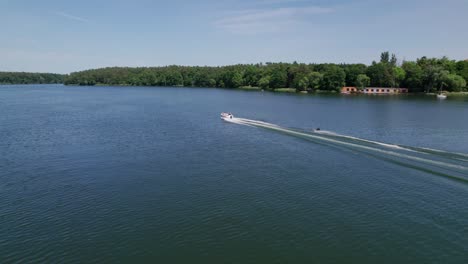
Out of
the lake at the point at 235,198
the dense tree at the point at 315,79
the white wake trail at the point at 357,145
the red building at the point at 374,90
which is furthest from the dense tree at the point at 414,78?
the white wake trail at the point at 357,145

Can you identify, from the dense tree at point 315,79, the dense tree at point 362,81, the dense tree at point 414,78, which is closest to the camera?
the dense tree at point 414,78

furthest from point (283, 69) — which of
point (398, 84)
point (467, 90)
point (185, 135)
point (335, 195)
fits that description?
point (335, 195)

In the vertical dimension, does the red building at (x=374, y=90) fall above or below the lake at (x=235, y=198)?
above

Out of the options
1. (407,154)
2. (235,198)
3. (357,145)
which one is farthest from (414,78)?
(235,198)

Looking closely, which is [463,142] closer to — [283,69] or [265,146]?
[265,146]

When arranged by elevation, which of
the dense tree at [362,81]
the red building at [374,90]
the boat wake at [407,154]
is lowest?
the boat wake at [407,154]

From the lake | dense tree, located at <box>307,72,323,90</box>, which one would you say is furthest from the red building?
the lake

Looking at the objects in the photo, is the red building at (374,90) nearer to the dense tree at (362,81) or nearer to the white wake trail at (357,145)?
the dense tree at (362,81)

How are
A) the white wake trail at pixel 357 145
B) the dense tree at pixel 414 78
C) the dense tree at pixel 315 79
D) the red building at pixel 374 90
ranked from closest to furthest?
the white wake trail at pixel 357 145 → the dense tree at pixel 414 78 → the red building at pixel 374 90 → the dense tree at pixel 315 79
